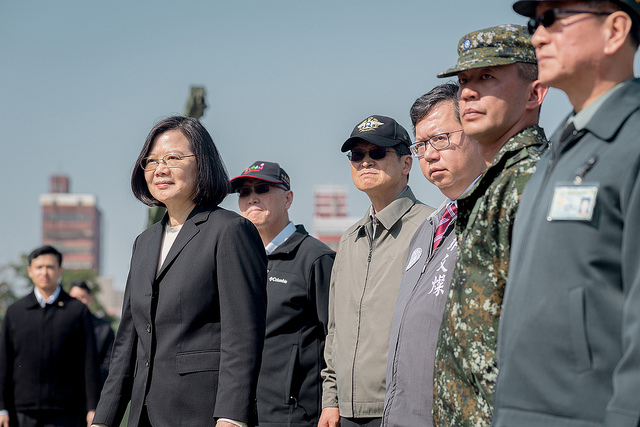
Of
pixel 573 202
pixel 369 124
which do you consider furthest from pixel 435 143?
pixel 573 202

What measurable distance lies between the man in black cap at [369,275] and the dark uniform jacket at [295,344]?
41cm

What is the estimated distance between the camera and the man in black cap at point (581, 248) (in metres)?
1.92

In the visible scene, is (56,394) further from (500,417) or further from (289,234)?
(500,417)

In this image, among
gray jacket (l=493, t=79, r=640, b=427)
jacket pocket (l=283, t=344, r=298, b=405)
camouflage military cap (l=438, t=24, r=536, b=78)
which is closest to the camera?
gray jacket (l=493, t=79, r=640, b=427)

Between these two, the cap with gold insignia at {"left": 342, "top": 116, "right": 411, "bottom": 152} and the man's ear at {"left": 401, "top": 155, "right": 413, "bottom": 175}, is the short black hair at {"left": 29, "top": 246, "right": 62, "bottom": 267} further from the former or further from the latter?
the man's ear at {"left": 401, "top": 155, "right": 413, "bottom": 175}

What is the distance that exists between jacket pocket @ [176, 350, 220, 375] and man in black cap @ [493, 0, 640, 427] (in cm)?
182

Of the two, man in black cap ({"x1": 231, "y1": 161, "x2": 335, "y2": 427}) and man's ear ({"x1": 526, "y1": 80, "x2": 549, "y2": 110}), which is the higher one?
man's ear ({"x1": 526, "y1": 80, "x2": 549, "y2": 110})

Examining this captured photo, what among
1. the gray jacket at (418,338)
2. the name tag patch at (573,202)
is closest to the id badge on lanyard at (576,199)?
the name tag patch at (573,202)

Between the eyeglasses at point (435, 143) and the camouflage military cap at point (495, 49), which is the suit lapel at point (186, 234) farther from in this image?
the camouflage military cap at point (495, 49)

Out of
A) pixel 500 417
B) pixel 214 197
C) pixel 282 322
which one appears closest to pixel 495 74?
pixel 500 417

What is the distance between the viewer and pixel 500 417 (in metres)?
2.12

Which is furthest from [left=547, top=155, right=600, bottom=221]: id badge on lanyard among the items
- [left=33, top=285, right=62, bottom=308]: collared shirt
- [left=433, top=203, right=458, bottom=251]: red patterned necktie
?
[left=33, top=285, right=62, bottom=308]: collared shirt

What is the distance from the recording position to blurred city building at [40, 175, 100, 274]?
172500mm

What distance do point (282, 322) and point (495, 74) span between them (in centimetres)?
289
